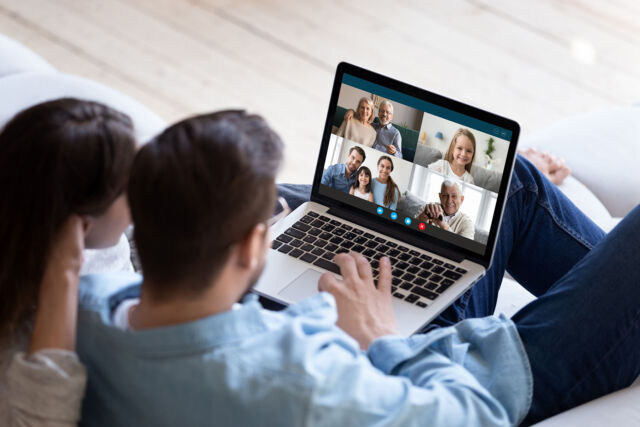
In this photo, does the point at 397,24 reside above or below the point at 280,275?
above

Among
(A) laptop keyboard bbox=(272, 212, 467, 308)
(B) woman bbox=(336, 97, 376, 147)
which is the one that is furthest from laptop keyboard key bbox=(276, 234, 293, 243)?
(B) woman bbox=(336, 97, 376, 147)

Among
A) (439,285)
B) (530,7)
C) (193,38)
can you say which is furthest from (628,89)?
(439,285)

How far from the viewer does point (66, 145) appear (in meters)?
0.92

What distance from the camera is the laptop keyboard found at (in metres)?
1.37

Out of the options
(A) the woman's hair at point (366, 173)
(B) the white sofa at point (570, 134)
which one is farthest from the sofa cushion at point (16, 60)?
(A) the woman's hair at point (366, 173)

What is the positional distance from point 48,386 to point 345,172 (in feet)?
2.40

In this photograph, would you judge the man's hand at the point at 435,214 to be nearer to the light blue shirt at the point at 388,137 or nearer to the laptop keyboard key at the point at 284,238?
the light blue shirt at the point at 388,137

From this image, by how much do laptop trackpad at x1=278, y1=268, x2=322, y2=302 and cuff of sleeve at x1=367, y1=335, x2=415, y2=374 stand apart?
0.27 meters

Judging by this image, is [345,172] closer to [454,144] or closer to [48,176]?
[454,144]

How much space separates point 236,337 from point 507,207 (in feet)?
2.40

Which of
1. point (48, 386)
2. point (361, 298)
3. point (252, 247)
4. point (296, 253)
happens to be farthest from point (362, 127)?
point (48, 386)

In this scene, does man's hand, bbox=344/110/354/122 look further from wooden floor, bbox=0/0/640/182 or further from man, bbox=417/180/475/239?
wooden floor, bbox=0/0/640/182

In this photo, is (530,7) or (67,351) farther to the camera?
(530,7)

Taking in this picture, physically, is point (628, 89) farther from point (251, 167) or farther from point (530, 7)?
point (251, 167)
